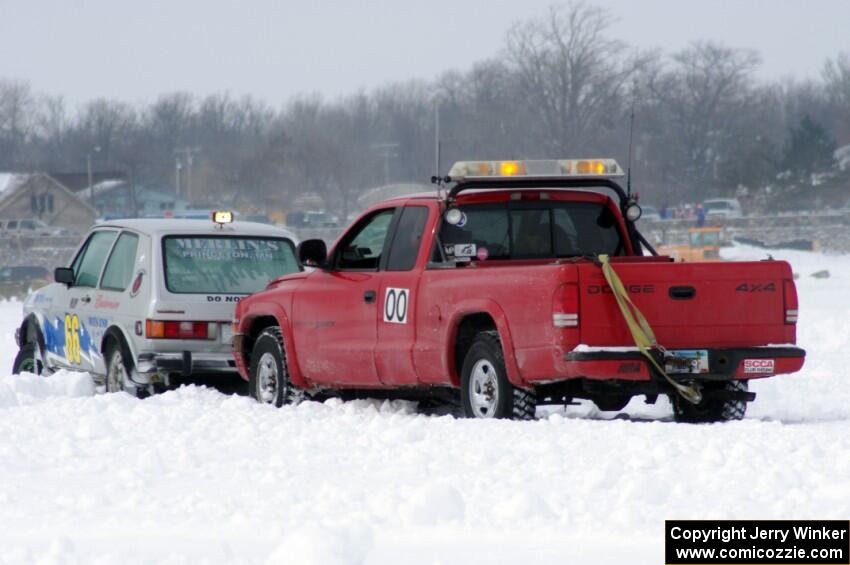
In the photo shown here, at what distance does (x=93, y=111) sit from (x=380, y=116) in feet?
68.1

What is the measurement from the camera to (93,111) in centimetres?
11088

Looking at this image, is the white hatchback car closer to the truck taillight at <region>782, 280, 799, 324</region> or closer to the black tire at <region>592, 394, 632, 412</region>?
the black tire at <region>592, 394, 632, 412</region>

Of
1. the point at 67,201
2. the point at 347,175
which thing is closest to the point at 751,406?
the point at 347,175

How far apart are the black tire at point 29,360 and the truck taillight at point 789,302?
7.40 meters

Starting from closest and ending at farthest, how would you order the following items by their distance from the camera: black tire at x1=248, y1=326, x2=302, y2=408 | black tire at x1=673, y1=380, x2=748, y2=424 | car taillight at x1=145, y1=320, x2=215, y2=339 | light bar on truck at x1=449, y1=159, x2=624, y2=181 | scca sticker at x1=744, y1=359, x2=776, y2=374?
scca sticker at x1=744, y1=359, x2=776, y2=374
black tire at x1=673, y1=380, x2=748, y2=424
light bar on truck at x1=449, y1=159, x2=624, y2=181
black tire at x1=248, y1=326, x2=302, y2=408
car taillight at x1=145, y1=320, x2=215, y2=339

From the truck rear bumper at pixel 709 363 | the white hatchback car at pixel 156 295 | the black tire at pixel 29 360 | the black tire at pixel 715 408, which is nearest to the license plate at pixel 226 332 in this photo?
the white hatchback car at pixel 156 295

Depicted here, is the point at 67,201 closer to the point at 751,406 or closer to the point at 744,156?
the point at 744,156

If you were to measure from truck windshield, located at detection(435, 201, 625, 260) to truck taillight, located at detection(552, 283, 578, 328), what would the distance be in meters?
1.47

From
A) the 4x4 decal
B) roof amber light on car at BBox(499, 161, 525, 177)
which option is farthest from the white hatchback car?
the 4x4 decal

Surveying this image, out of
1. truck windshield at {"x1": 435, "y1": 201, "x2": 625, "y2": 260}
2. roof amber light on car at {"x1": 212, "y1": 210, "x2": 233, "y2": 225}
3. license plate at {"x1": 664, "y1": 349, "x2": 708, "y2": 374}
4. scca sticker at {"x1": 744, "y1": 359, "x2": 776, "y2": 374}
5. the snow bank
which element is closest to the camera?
license plate at {"x1": 664, "y1": 349, "x2": 708, "y2": 374}

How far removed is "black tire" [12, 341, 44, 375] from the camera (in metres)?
14.4

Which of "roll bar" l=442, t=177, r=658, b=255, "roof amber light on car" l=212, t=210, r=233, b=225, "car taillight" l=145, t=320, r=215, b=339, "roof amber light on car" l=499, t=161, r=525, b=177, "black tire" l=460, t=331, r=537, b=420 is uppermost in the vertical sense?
"roof amber light on car" l=499, t=161, r=525, b=177

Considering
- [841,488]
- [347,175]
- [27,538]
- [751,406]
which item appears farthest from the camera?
[347,175]

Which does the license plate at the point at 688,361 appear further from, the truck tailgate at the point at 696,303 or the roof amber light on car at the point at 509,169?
the roof amber light on car at the point at 509,169
